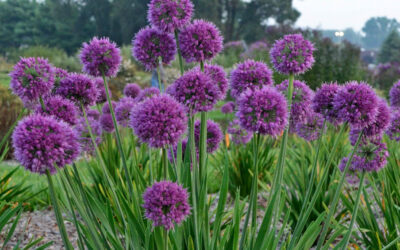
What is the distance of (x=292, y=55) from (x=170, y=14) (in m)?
0.69

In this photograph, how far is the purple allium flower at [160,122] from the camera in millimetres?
1631

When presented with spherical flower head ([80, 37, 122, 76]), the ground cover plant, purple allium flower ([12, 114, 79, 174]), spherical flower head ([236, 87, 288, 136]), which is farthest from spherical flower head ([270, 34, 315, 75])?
purple allium flower ([12, 114, 79, 174])

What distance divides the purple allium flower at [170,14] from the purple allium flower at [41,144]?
0.80 metres

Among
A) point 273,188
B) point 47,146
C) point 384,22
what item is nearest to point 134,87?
point 273,188

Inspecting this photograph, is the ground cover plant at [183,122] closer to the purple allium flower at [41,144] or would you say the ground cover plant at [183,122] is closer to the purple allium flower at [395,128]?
the purple allium flower at [41,144]

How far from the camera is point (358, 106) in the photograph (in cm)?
191

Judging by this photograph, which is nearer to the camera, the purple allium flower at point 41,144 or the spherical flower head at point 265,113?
the purple allium flower at point 41,144

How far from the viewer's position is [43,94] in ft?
6.78

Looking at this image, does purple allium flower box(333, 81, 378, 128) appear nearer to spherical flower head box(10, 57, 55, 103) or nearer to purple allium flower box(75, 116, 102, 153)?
spherical flower head box(10, 57, 55, 103)

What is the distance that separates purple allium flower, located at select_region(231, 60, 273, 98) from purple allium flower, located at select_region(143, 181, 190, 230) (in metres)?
0.88

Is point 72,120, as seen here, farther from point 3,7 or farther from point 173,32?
point 3,7

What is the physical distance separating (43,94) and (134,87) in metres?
2.57

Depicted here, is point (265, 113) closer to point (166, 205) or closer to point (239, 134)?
point (166, 205)

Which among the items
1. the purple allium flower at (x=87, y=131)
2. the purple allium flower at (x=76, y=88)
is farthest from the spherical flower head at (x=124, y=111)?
the purple allium flower at (x=76, y=88)
